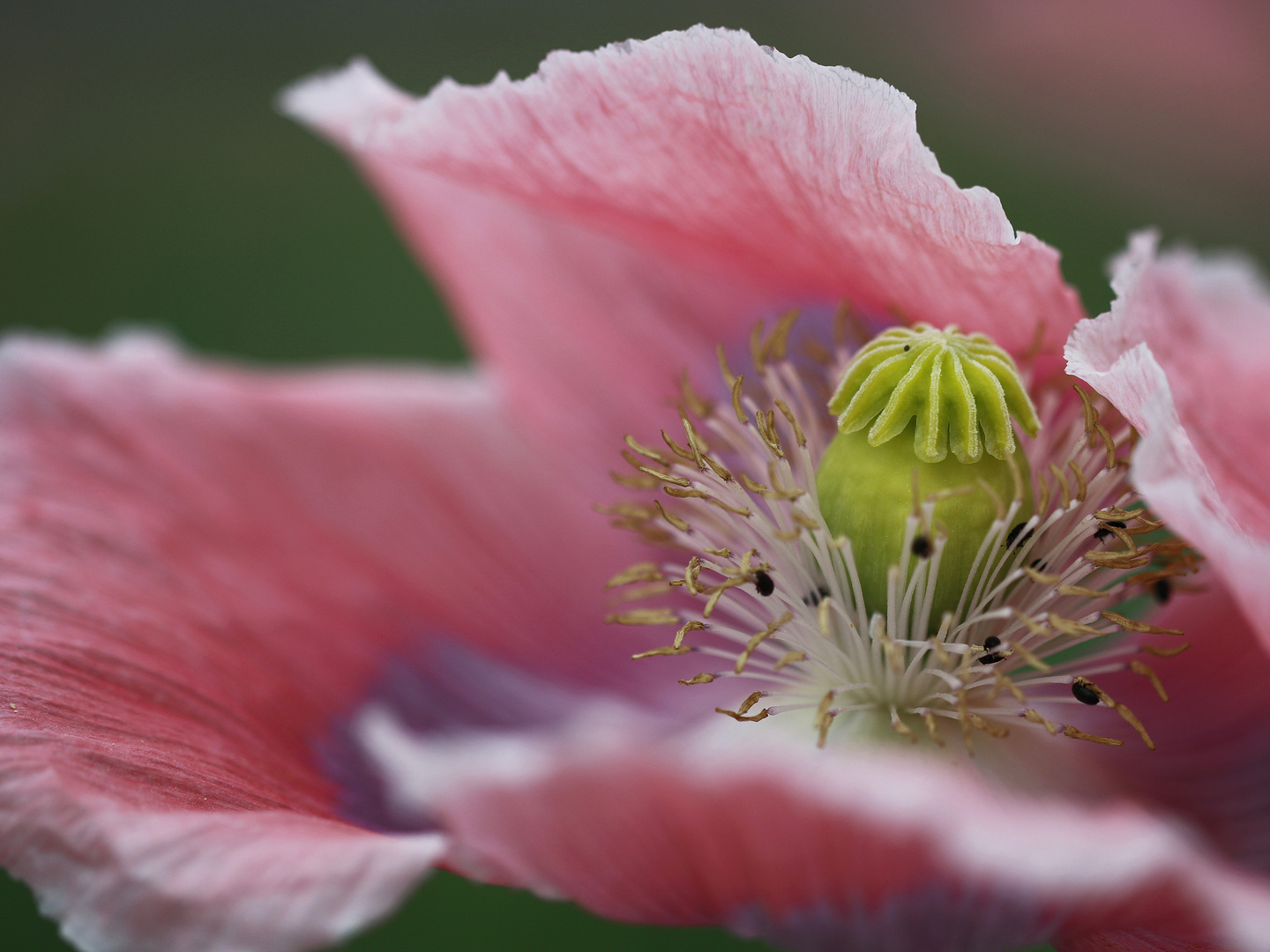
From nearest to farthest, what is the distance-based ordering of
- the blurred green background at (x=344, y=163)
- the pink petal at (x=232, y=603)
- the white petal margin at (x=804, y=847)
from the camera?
the white petal margin at (x=804, y=847) → the pink petal at (x=232, y=603) → the blurred green background at (x=344, y=163)

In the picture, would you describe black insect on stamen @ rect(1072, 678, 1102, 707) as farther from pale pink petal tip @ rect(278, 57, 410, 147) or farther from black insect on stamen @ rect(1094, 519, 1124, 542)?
pale pink petal tip @ rect(278, 57, 410, 147)

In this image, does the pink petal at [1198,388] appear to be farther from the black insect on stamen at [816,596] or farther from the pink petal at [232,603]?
the pink petal at [232,603]

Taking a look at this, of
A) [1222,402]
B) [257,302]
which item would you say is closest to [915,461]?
[1222,402]

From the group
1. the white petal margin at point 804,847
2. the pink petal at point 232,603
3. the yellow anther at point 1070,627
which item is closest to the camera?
the white petal margin at point 804,847

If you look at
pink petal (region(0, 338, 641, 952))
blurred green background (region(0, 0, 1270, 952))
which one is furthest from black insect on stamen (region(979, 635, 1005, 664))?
blurred green background (region(0, 0, 1270, 952))

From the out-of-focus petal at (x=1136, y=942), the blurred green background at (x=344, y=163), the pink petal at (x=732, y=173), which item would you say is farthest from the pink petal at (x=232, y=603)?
the blurred green background at (x=344, y=163)

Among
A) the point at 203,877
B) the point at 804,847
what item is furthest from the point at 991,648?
the point at 203,877

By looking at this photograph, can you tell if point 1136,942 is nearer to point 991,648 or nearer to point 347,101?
point 991,648
